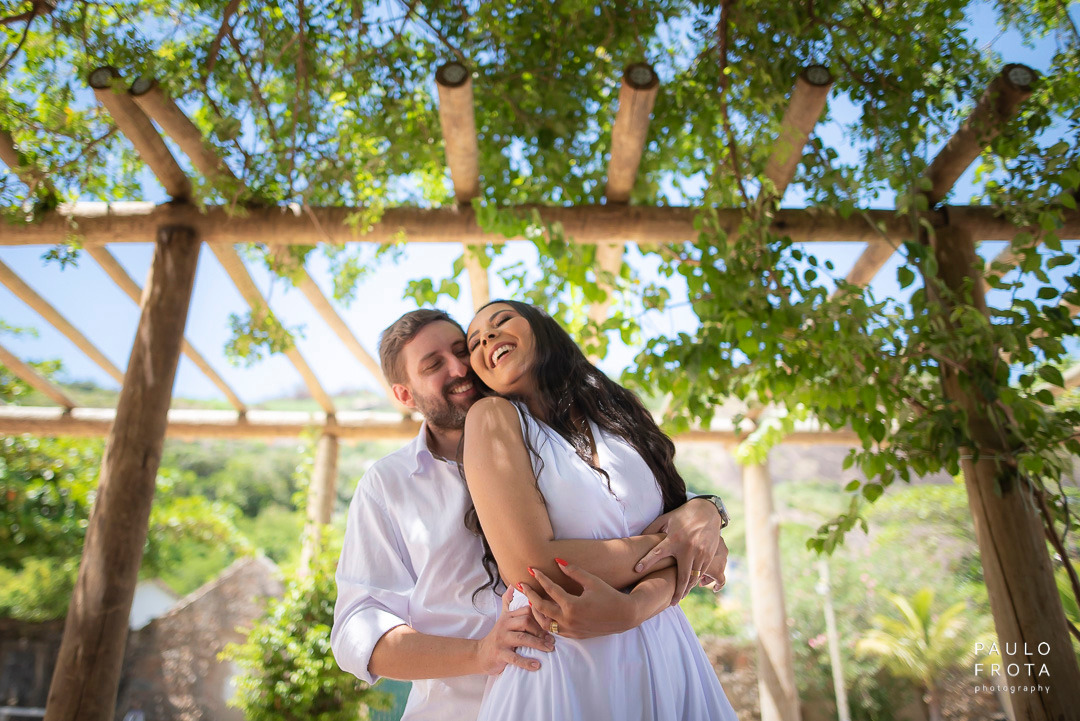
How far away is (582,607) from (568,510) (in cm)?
15

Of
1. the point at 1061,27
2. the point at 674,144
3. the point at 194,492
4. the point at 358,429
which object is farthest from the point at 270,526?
the point at 1061,27

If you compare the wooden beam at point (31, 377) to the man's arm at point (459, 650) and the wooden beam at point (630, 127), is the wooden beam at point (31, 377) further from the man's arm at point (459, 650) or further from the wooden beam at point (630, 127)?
the man's arm at point (459, 650)

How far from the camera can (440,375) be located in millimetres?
1492

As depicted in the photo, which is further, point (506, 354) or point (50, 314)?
point (50, 314)

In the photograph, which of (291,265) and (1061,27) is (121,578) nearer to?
(291,265)

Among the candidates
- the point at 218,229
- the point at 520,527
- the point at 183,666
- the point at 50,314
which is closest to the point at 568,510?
the point at 520,527

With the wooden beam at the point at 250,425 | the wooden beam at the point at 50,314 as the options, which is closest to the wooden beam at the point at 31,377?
the wooden beam at the point at 250,425

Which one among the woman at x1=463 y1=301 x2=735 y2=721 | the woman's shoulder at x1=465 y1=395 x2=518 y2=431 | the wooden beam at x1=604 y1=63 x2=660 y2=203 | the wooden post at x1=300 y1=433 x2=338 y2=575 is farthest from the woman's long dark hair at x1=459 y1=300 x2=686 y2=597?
the wooden post at x1=300 y1=433 x2=338 y2=575

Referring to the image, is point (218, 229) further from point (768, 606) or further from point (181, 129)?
point (768, 606)

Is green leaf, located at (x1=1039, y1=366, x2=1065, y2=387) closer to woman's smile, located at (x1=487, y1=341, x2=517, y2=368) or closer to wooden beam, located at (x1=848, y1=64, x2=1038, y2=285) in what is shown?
wooden beam, located at (x1=848, y1=64, x2=1038, y2=285)

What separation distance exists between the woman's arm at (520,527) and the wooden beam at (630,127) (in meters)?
1.77

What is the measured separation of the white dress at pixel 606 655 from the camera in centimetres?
101

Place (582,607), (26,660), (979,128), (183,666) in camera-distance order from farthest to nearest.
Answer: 1. (183,666)
2. (26,660)
3. (979,128)
4. (582,607)

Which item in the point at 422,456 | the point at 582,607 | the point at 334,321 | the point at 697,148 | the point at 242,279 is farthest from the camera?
the point at 334,321
